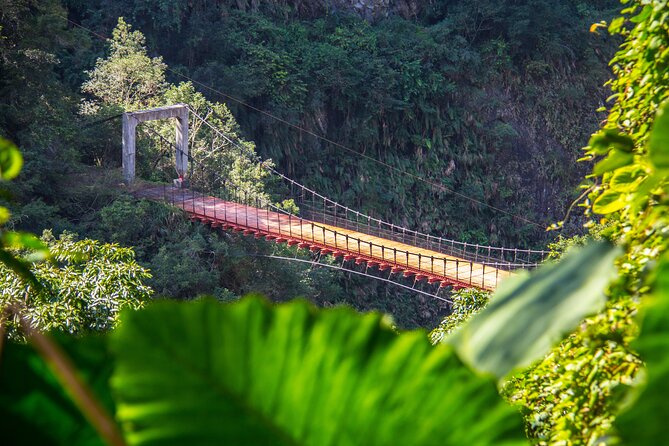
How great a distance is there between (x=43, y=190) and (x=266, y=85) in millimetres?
3740

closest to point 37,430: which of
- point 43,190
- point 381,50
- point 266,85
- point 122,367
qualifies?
point 122,367

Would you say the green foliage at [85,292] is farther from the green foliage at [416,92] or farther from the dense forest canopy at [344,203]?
the green foliage at [416,92]

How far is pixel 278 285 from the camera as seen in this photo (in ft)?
24.3

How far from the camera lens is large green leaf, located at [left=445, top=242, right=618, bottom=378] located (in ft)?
0.86

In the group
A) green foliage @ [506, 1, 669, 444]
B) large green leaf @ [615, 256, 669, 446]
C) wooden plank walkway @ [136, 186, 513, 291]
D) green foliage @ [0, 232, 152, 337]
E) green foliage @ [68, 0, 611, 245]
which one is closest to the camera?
large green leaf @ [615, 256, 669, 446]

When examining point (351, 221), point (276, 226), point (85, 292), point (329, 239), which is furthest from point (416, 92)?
point (85, 292)

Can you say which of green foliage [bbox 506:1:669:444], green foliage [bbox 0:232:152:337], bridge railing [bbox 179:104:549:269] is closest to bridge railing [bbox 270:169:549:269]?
bridge railing [bbox 179:104:549:269]

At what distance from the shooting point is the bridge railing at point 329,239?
21.4 feet

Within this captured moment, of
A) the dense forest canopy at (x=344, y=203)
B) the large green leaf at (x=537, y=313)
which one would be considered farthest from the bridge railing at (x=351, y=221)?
the large green leaf at (x=537, y=313)

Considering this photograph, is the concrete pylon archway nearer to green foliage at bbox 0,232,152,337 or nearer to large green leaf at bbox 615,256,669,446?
green foliage at bbox 0,232,152,337

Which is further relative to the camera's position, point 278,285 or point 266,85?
point 266,85

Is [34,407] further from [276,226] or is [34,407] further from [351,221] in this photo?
[351,221]

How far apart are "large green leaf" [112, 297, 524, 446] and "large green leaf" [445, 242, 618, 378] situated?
42 millimetres

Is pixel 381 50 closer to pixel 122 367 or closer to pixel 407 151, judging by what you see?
pixel 407 151
